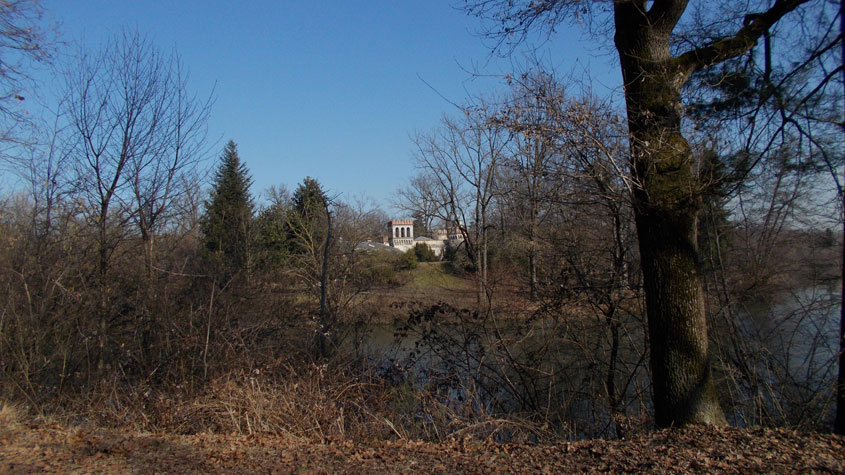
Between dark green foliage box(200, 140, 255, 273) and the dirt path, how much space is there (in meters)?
6.58

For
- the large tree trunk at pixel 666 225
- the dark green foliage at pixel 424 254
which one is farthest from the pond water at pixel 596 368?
the dark green foliage at pixel 424 254

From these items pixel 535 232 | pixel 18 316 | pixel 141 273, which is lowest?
pixel 18 316

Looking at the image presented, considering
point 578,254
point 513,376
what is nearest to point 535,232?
point 578,254

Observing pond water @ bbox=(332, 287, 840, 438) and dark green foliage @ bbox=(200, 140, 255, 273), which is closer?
pond water @ bbox=(332, 287, 840, 438)

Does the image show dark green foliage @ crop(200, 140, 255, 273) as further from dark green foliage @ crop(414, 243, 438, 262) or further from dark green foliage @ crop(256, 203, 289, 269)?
dark green foliage @ crop(414, 243, 438, 262)

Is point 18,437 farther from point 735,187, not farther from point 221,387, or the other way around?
point 735,187

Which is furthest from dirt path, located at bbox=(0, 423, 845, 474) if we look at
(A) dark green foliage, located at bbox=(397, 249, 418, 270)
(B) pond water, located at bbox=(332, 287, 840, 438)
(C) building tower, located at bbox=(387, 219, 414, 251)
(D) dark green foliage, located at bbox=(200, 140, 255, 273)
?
(C) building tower, located at bbox=(387, 219, 414, 251)

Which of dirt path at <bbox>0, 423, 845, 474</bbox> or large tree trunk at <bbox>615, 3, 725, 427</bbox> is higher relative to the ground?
large tree trunk at <bbox>615, 3, 725, 427</bbox>

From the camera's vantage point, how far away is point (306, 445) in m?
5.07

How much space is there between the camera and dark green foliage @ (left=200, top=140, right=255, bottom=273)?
14938 millimetres

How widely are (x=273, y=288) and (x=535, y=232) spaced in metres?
6.36

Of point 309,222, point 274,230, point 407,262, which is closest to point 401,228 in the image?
point 407,262

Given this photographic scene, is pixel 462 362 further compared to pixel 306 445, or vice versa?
pixel 462 362

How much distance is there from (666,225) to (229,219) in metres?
16.8
